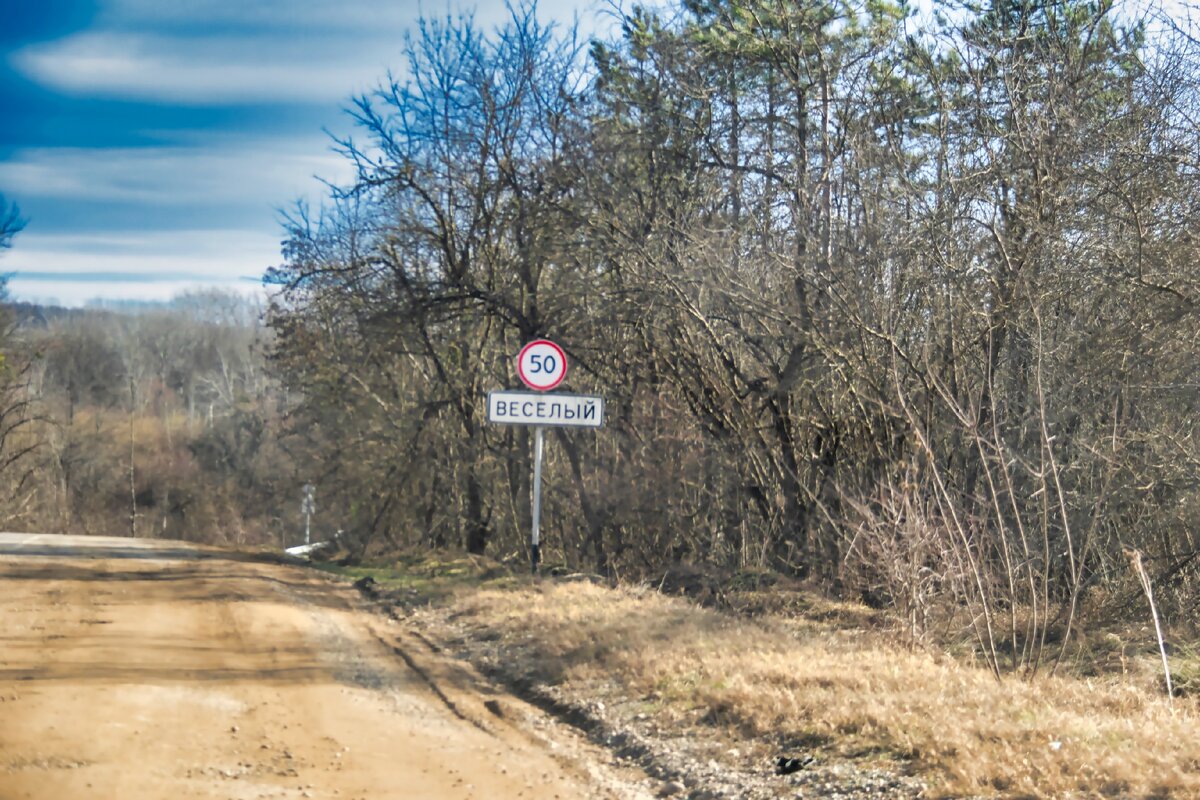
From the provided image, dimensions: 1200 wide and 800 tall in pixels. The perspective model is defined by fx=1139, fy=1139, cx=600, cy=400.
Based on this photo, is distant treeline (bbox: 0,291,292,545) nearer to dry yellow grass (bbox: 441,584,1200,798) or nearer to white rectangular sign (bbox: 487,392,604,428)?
white rectangular sign (bbox: 487,392,604,428)

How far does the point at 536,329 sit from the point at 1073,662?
10.6 metres

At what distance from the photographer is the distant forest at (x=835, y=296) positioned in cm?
1180

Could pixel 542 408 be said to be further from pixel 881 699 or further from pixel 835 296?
pixel 881 699

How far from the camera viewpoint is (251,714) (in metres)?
7.73

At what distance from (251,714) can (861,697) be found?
4086 mm

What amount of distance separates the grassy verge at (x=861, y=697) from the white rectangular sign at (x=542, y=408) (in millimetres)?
2344

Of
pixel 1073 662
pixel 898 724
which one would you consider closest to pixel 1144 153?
pixel 1073 662

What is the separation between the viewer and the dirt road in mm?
6219

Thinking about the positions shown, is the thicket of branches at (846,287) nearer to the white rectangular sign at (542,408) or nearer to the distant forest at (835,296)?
the distant forest at (835,296)

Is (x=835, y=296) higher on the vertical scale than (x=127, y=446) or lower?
higher

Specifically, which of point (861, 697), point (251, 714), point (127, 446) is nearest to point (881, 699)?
point (861, 697)

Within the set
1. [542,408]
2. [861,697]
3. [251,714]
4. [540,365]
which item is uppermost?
[540,365]

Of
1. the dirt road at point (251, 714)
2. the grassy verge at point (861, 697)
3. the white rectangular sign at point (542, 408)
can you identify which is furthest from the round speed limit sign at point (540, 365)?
the dirt road at point (251, 714)

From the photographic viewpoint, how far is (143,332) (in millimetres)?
101312
